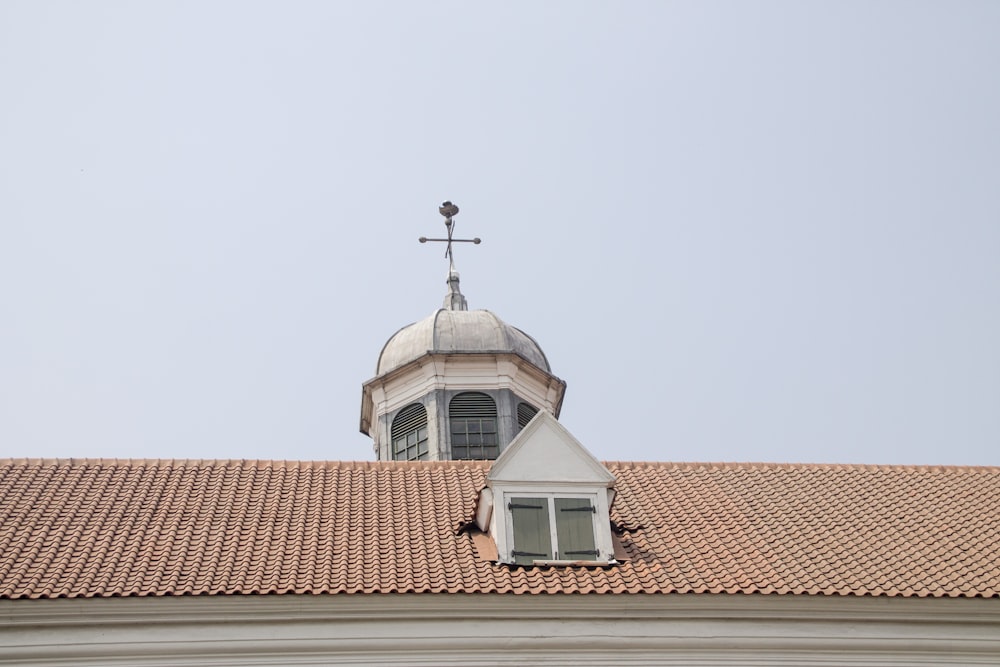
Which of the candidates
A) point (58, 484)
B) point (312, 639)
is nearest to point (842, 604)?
point (312, 639)

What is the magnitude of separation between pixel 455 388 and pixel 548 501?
6861mm

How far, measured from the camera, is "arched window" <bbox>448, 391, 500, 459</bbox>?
22641 millimetres

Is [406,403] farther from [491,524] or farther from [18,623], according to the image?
[18,623]

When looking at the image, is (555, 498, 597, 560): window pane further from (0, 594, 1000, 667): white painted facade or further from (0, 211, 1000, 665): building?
(0, 594, 1000, 667): white painted facade

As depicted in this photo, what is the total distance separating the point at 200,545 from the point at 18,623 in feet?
7.94

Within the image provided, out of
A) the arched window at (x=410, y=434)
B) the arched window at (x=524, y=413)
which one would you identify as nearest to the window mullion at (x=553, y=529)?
the arched window at (x=410, y=434)

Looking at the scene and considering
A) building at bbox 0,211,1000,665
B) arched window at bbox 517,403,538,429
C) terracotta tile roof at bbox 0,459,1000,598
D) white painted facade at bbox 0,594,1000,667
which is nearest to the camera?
white painted facade at bbox 0,594,1000,667

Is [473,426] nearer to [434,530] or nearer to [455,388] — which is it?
[455,388]

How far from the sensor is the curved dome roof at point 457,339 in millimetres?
23703

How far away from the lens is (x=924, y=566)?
16359 millimetres

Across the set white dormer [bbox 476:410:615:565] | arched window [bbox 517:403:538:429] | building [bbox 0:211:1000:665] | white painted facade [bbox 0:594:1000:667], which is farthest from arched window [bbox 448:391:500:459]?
white painted facade [bbox 0:594:1000:667]

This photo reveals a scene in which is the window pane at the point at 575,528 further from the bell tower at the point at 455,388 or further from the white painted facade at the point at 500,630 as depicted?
the bell tower at the point at 455,388

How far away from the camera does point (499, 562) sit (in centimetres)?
1590

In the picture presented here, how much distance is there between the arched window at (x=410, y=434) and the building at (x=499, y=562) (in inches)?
123
